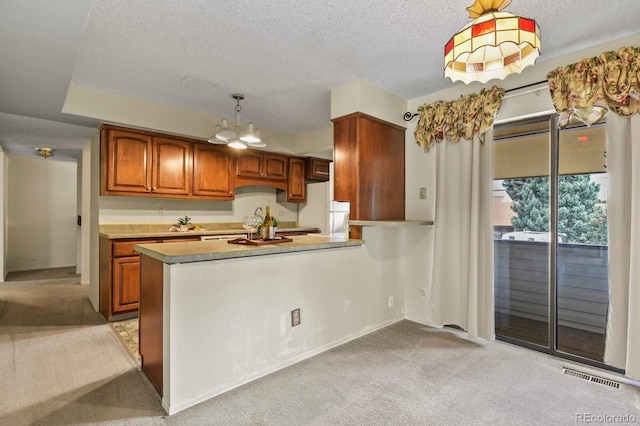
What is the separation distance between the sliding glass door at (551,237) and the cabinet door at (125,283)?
3.89 m

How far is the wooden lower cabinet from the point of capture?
3658 millimetres

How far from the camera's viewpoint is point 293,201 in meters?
5.74

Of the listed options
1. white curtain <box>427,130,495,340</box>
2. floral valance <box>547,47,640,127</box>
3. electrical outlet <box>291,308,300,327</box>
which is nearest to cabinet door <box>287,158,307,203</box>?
white curtain <box>427,130,495,340</box>

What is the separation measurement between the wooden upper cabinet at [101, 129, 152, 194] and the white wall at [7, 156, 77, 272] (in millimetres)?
4549

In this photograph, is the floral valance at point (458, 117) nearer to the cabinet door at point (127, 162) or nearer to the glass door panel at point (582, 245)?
the glass door panel at point (582, 245)

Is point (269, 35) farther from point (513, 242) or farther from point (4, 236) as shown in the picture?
point (4, 236)

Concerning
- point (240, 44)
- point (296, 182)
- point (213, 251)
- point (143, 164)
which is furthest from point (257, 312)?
point (296, 182)

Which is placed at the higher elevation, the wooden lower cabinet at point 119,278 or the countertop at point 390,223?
the countertop at point 390,223

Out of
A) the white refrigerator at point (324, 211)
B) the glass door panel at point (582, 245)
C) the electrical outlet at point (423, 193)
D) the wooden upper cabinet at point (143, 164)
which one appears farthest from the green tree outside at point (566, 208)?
the wooden upper cabinet at point (143, 164)

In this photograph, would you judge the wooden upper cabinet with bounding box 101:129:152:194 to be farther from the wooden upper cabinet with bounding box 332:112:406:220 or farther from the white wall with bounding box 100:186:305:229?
the wooden upper cabinet with bounding box 332:112:406:220

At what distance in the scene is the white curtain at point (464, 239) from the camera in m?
3.08

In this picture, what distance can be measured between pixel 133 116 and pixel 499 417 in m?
4.35

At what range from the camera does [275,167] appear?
17.6 ft

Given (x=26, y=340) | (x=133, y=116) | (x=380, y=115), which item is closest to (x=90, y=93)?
(x=133, y=116)
